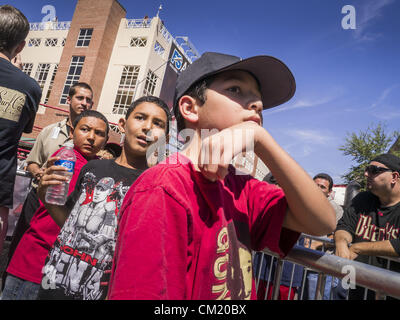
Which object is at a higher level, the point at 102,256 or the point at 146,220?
the point at 146,220

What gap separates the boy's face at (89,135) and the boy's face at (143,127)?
2.09ft

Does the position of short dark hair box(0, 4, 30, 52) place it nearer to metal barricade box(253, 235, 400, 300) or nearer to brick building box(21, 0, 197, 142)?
metal barricade box(253, 235, 400, 300)

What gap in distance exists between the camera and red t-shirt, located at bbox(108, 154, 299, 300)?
0.78 m

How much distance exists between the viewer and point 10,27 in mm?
2123

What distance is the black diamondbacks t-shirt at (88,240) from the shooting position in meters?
1.59

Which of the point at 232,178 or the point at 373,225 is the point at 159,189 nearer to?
the point at 232,178

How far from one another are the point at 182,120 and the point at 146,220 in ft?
2.27

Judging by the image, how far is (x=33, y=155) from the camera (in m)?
3.43

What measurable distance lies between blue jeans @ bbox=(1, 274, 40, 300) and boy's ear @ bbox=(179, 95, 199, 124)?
1.77 meters

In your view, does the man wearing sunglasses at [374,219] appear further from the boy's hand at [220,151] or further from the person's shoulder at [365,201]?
the boy's hand at [220,151]

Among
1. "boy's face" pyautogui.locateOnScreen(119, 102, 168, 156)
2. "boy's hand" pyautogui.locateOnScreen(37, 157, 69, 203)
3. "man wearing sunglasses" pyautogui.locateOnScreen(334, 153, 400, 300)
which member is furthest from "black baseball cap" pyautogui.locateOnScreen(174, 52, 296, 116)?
"man wearing sunglasses" pyautogui.locateOnScreen(334, 153, 400, 300)

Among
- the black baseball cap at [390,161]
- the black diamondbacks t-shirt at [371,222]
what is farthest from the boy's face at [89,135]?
the black baseball cap at [390,161]
